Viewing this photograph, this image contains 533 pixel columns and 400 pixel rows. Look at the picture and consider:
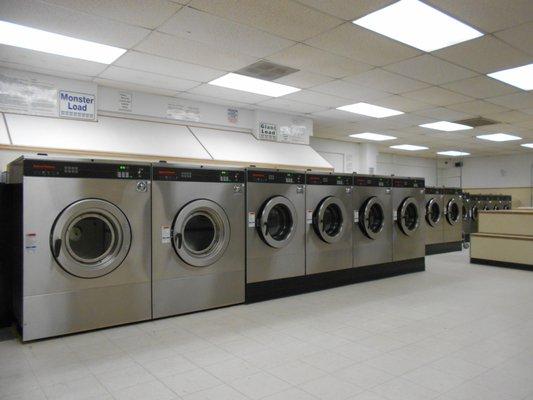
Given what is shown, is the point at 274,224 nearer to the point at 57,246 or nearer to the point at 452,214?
the point at 57,246

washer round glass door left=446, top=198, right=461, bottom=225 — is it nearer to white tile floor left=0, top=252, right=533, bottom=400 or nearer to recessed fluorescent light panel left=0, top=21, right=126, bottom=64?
white tile floor left=0, top=252, right=533, bottom=400

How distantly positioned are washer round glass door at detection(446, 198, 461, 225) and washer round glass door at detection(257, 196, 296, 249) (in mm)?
5141

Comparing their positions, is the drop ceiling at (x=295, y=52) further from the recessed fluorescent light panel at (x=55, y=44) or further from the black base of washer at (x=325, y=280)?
the black base of washer at (x=325, y=280)

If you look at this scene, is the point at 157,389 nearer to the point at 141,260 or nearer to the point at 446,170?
the point at 141,260

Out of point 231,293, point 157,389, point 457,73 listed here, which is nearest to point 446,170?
point 457,73

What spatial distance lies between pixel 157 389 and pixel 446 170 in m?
15.9

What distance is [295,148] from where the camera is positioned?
7.79 m

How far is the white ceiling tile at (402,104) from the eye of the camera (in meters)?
6.63

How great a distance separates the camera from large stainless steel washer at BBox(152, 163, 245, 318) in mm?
3752

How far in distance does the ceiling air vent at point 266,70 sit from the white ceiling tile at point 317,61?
0.48ft

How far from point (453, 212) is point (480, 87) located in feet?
11.8

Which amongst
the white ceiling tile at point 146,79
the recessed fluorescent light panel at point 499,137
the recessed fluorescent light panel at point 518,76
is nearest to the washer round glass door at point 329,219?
the white ceiling tile at point 146,79

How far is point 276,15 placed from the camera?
360 cm

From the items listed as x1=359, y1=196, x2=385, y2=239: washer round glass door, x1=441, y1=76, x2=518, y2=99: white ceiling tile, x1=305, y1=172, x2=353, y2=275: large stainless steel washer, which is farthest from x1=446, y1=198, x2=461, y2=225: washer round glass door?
x1=305, y1=172, x2=353, y2=275: large stainless steel washer
